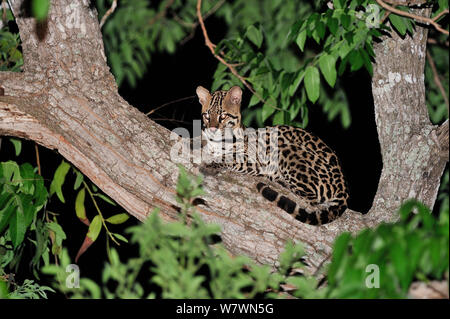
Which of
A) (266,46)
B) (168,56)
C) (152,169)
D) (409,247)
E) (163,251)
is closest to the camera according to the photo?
(409,247)

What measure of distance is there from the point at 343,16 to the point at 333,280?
6.96ft

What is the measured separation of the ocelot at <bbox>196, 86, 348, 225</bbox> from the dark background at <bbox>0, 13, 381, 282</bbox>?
8.27 ft

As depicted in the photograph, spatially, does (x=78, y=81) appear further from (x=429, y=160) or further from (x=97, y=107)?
(x=429, y=160)

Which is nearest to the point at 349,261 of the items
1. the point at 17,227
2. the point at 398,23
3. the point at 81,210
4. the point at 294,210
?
the point at 294,210

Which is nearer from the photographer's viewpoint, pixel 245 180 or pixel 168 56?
pixel 245 180

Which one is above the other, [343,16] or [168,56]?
[168,56]

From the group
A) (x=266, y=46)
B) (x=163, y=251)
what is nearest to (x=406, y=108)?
(x=163, y=251)

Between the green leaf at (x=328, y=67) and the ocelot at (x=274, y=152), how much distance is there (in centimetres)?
92

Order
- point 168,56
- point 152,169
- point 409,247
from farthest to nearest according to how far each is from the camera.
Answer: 1. point 168,56
2. point 152,169
3. point 409,247

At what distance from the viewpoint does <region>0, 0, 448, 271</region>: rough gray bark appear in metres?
3.29

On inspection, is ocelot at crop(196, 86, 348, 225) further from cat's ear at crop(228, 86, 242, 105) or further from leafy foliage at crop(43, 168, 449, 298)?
leafy foliage at crop(43, 168, 449, 298)

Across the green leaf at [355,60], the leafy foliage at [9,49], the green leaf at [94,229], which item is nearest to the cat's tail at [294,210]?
the green leaf at [355,60]

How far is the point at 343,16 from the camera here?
3.45m

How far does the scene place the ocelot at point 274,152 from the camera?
4121 mm
